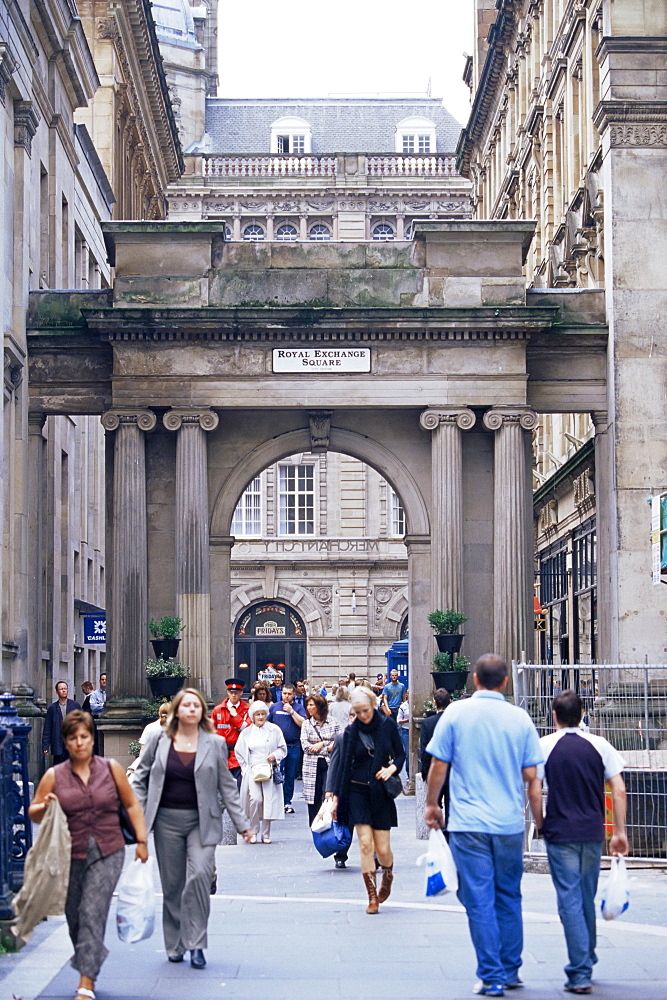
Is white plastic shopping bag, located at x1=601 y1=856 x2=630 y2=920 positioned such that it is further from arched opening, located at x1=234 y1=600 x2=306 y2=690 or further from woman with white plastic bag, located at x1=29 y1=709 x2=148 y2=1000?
arched opening, located at x1=234 y1=600 x2=306 y2=690

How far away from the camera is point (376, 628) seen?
218 feet

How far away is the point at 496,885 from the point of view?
35.7 ft

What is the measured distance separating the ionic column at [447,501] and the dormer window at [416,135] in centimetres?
6023

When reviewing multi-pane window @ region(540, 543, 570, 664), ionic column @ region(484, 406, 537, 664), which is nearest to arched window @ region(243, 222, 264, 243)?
multi-pane window @ region(540, 543, 570, 664)

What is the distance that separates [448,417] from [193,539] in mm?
4650

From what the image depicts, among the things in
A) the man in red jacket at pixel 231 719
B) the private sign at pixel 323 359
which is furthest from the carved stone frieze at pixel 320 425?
the man in red jacket at pixel 231 719

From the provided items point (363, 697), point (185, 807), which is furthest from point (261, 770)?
point (185, 807)

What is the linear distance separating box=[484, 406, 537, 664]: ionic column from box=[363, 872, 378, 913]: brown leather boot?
43.9ft

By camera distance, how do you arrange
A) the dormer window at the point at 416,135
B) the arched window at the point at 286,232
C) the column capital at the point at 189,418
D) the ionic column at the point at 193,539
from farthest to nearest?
the dormer window at the point at 416,135
the arched window at the point at 286,232
the column capital at the point at 189,418
the ionic column at the point at 193,539

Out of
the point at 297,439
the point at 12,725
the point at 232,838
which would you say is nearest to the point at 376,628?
the point at 297,439

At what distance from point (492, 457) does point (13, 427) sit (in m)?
7.90

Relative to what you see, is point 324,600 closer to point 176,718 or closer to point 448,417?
point 448,417

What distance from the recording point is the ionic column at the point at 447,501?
2809 cm

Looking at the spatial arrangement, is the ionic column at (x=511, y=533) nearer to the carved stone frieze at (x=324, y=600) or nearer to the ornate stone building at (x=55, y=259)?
the ornate stone building at (x=55, y=259)
